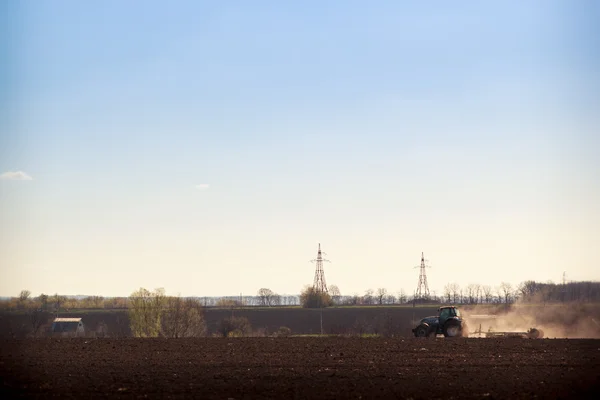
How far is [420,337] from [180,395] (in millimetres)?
28829

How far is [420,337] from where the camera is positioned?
1938 inches

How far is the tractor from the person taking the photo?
161ft

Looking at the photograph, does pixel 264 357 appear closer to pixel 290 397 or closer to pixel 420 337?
pixel 290 397

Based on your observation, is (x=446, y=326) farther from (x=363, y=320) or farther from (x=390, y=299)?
(x=390, y=299)

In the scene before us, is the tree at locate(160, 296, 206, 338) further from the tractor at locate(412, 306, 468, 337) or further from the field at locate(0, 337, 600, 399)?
the field at locate(0, 337, 600, 399)

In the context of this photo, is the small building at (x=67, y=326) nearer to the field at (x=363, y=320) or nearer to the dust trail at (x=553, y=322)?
the field at (x=363, y=320)

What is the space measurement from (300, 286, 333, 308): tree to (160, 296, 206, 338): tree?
44743 millimetres

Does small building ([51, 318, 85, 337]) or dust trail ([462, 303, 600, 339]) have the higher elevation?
dust trail ([462, 303, 600, 339])

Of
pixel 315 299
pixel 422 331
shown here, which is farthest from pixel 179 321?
pixel 315 299

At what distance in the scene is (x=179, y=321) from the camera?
8088 centimetres

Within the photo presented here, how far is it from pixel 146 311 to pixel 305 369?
54.4 metres

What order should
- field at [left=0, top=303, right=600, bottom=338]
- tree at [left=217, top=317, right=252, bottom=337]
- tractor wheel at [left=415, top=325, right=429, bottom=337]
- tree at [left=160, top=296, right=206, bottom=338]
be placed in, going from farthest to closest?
tree at [left=160, top=296, right=206, bottom=338] → tree at [left=217, top=317, right=252, bottom=337] → field at [left=0, top=303, right=600, bottom=338] → tractor wheel at [left=415, top=325, right=429, bottom=337]


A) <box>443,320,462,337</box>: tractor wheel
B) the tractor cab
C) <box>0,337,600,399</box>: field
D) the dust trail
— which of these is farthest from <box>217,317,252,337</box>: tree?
<box>0,337,600,399</box>: field

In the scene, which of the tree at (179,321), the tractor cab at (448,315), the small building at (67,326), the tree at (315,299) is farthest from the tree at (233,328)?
the tree at (315,299)
